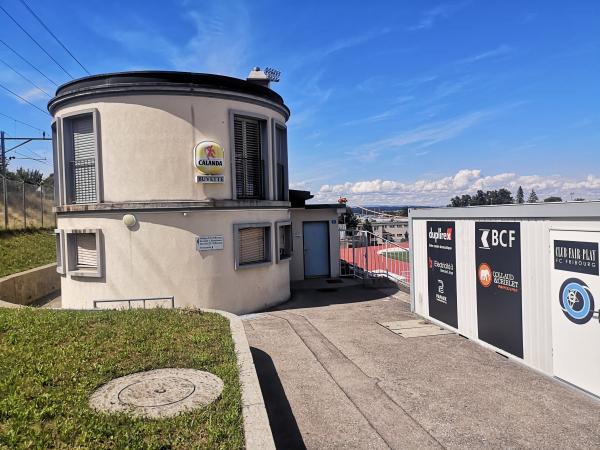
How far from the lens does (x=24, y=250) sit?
18672mm

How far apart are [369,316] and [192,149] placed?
20.2ft

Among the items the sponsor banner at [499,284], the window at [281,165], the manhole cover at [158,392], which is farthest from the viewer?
the window at [281,165]

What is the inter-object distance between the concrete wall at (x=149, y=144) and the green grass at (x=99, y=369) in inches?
131

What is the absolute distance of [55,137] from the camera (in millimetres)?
12219

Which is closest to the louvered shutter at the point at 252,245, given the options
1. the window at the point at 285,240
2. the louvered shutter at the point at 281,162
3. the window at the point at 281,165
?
the window at the point at 285,240

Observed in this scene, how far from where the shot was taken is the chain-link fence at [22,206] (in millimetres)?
20984

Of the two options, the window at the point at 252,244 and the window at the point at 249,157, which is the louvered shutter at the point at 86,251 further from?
the window at the point at 249,157

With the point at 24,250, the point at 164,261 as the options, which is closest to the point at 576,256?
the point at 164,261

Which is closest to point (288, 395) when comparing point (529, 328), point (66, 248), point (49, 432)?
point (49, 432)

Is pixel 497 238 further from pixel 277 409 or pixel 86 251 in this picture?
pixel 86 251

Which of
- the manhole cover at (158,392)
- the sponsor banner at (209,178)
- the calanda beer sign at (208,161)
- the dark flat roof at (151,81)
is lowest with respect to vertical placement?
the manhole cover at (158,392)

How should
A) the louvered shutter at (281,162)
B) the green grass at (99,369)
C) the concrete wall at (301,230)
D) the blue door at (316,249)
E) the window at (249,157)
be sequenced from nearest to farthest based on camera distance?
the green grass at (99,369)
the window at (249,157)
the louvered shutter at (281,162)
the concrete wall at (301,230)
the blue door at (316,249)

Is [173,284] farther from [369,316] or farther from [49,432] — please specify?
[49,432]

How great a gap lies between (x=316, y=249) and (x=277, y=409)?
36.5 feet
